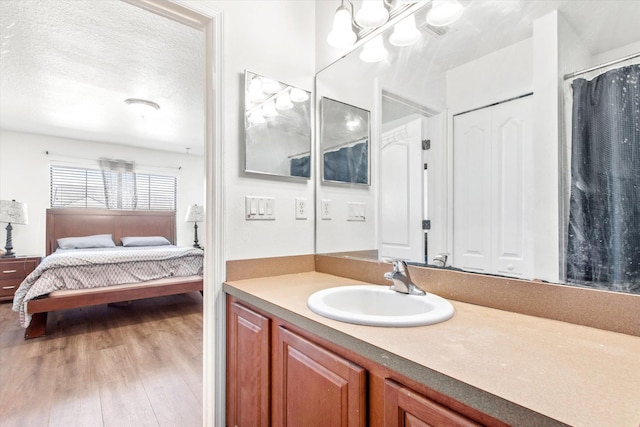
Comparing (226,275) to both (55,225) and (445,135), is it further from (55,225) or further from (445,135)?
(55,225)

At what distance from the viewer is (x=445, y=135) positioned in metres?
1.17

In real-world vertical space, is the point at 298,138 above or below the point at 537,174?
above

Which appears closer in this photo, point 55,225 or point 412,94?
point 412,94

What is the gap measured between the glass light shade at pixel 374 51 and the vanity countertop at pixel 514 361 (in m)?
1.14

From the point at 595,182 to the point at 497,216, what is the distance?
26cm

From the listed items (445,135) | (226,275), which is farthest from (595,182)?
(226,275)

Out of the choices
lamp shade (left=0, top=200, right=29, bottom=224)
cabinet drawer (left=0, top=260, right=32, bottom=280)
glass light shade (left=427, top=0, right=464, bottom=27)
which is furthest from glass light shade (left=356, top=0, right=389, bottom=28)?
cabinet drawer (left=0, top=260, right=32, bottom=280)

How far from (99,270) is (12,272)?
1.88 metres

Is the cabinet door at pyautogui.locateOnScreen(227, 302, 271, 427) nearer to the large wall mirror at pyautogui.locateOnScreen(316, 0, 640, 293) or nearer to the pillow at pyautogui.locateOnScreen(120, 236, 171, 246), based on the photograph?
the large wall mirror at pyautogui.locateOnScreen(316, 0, 640, 293)

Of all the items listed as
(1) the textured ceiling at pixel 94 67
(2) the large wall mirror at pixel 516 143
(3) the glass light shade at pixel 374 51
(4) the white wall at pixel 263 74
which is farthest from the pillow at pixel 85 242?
(3) the glass light shade at pixel 374 51

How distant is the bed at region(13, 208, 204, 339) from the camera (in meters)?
2.73

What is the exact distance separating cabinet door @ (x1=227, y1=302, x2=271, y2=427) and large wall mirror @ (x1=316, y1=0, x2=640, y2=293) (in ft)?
2.13

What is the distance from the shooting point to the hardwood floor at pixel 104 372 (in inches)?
65.5

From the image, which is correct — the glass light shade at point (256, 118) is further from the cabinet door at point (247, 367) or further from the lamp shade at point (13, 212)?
the lamp shade at point (13, 212)
